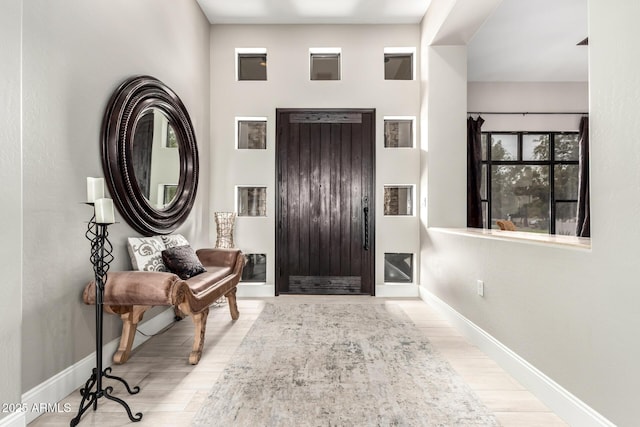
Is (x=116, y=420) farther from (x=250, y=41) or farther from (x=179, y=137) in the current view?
(x=250, y=41)

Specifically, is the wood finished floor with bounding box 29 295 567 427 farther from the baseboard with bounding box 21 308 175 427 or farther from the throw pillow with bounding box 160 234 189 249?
the throw pillow with bounding box 160 234 189 249

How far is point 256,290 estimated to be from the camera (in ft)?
15.0

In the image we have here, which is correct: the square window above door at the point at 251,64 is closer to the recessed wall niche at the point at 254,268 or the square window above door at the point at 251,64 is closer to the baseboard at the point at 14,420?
the recessed wall niche at the point at 254,268

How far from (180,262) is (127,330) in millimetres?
603

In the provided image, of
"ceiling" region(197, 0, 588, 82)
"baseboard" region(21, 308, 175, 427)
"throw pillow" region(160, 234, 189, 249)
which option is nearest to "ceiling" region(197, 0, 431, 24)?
A: "ceiling" region(197, 0, 588, 82)

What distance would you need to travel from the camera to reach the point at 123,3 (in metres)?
2.65

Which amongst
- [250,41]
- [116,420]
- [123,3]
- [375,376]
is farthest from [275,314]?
[250,41]

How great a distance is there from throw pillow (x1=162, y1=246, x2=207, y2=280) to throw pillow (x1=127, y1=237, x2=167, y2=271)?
53mm

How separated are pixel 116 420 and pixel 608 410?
7.65 ft

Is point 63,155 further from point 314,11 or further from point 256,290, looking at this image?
point 314,11

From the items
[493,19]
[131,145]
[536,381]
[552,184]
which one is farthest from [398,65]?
[536,381]

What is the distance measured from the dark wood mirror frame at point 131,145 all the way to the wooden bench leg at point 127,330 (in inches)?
26.6

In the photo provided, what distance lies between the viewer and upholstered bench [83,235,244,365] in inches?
84.7

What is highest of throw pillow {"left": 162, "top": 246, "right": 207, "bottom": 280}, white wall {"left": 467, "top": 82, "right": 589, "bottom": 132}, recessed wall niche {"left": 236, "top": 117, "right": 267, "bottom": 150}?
white wall {"left": 467, "top": 82, "right": 589, "bottom": 132}
